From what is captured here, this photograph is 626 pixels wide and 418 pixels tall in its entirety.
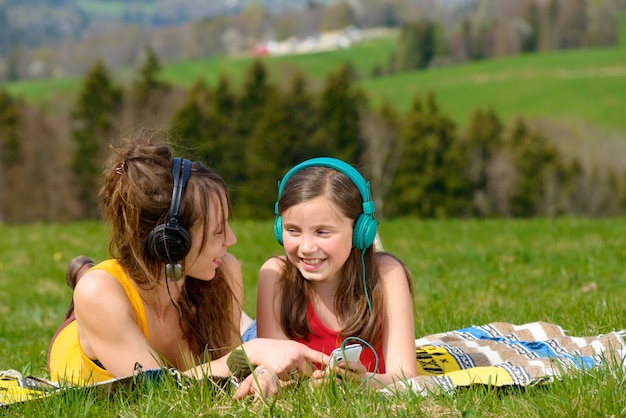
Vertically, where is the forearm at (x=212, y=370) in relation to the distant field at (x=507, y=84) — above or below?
above

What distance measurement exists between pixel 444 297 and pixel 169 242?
4.34m

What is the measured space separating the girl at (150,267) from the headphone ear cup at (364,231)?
66 centimetres

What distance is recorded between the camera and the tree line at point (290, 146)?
173ft

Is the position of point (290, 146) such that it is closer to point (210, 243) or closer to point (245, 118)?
point (245, 118)

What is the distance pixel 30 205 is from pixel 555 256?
52.9 meters

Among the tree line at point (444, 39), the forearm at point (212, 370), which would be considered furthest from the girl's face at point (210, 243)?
the tree line at point (444, 39)

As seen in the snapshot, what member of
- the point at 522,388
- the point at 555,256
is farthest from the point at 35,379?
the point at 555,256

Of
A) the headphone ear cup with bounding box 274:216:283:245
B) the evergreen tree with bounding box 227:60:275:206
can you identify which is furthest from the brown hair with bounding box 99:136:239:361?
the evergreen tree with bounding box 227:60:275:206

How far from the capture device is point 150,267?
14.1 feet

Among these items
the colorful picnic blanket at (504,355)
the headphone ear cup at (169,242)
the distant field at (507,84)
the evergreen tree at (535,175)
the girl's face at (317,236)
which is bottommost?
the evergreen tree at (535,175)

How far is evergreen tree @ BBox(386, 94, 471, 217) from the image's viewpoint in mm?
52219

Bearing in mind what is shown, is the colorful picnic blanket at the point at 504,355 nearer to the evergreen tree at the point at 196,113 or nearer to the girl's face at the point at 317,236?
the girl's face at the point at 317,236

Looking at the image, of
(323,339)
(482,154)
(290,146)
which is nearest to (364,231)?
(323,339)

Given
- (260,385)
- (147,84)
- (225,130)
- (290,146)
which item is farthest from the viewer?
(147,84)
